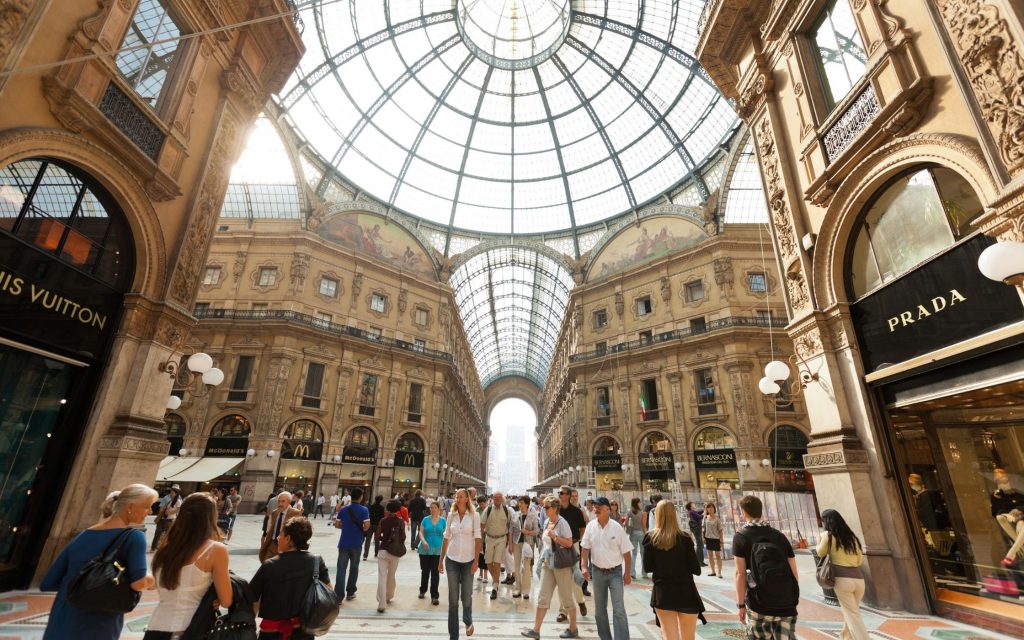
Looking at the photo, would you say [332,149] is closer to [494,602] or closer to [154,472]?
[154,472]

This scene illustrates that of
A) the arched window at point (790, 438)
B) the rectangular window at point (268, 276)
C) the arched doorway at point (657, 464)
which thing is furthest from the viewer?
the rectangular window at point (268, 276)

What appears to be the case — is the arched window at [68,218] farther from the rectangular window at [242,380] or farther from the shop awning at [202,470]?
the rectangular window at [242,380]

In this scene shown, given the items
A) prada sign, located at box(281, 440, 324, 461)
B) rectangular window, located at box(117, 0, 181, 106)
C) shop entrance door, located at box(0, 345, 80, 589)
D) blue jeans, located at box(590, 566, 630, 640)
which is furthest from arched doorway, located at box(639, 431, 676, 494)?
rectangular window, located at box(117, 0, 181, 106)

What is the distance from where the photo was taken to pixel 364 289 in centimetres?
3088

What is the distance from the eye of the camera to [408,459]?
2933cm

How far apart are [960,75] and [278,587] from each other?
30.5ft

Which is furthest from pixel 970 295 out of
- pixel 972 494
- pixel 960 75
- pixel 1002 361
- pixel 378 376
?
pixel 378 376

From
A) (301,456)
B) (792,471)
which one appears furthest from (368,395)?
(792,471)

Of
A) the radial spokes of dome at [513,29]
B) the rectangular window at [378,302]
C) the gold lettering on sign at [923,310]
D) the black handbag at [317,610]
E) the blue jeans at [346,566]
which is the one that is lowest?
the blue jeans at [346,566]

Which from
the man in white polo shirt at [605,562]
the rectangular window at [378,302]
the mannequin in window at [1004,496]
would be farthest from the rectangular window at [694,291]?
the man in white polo shirt at [605,562]

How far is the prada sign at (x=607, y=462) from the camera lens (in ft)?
94.1

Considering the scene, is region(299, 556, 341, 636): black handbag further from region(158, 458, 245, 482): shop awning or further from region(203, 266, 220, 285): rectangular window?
region(203, 266, 220, 285): rectangular window

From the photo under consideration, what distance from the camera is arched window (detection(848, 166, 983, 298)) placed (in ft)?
20.1

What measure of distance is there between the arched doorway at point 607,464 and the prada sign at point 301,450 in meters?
17.3
